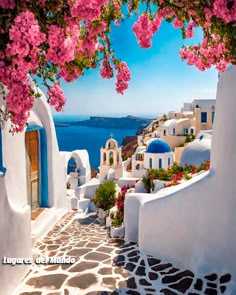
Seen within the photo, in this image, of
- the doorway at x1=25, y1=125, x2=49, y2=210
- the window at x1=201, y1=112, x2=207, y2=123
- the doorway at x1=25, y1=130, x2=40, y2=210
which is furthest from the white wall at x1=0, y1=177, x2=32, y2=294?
the window at x1=201, y1=112, x2=207, y2=123

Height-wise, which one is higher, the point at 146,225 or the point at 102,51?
the point at 102,51

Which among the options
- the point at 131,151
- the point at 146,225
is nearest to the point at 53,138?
the point at 146,225

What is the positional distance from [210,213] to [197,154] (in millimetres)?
11506

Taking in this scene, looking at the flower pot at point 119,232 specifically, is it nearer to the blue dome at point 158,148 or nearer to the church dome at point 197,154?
the church dome at point 197,154

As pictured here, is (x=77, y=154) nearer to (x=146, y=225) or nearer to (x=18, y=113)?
(x=146, y=225)

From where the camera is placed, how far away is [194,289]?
611cm

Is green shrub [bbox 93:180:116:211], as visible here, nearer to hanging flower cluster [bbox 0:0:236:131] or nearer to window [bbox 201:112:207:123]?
hanging flower cluster [bbox 0:0:236:131]

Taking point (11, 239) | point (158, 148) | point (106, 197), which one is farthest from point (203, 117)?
point (11, 239)

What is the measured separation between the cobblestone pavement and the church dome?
970 cm

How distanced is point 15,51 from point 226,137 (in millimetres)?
4917

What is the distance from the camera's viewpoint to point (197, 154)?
702 inches

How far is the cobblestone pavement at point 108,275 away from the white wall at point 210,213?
34 centimetres

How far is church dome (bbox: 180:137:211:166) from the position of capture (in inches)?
693

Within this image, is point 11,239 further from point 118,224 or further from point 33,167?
point 33,167
